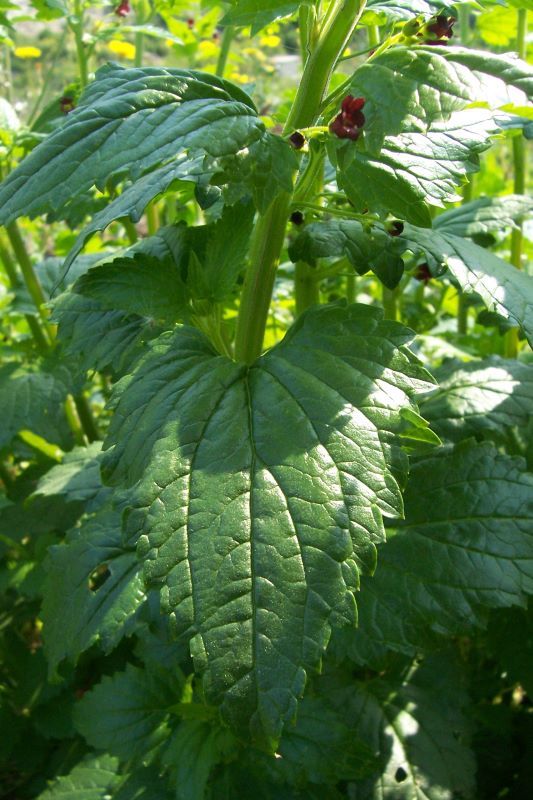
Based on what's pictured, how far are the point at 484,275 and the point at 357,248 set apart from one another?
0.23m

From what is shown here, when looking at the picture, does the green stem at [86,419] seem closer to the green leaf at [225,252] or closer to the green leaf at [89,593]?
the green leaf at [89,593]

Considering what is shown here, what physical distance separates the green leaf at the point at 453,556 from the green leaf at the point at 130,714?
0.41 meters

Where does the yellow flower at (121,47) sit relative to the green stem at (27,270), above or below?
above

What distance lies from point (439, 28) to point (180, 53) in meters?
2.03

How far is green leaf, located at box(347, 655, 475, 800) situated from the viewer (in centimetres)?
160

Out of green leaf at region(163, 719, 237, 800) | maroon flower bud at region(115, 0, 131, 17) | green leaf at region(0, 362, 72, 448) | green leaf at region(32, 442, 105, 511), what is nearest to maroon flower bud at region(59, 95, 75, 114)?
maroon flower bud at region(115, 0, 131, 17)

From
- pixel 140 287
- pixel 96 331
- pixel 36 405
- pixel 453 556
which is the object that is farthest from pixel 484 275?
pixel 36 405

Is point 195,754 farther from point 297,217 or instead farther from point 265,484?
point 297,217

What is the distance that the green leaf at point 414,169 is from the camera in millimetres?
1174

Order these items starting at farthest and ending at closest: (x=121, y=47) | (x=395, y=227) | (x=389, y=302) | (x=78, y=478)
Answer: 1. (x=121, y=47)
2. (x=389, y=302)
3. (x=78, y=478)
4. (x=395, y=227)

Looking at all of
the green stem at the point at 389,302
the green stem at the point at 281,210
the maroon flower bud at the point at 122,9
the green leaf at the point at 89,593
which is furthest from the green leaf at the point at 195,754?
the maroon flower bud at the point at 122,9

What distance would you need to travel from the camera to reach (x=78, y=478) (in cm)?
180

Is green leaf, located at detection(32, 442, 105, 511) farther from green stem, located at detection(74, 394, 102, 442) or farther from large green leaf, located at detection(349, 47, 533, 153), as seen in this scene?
large green leaf, located at detection(349, 47, 533, 153)

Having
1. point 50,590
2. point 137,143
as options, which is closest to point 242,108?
point 137,143
